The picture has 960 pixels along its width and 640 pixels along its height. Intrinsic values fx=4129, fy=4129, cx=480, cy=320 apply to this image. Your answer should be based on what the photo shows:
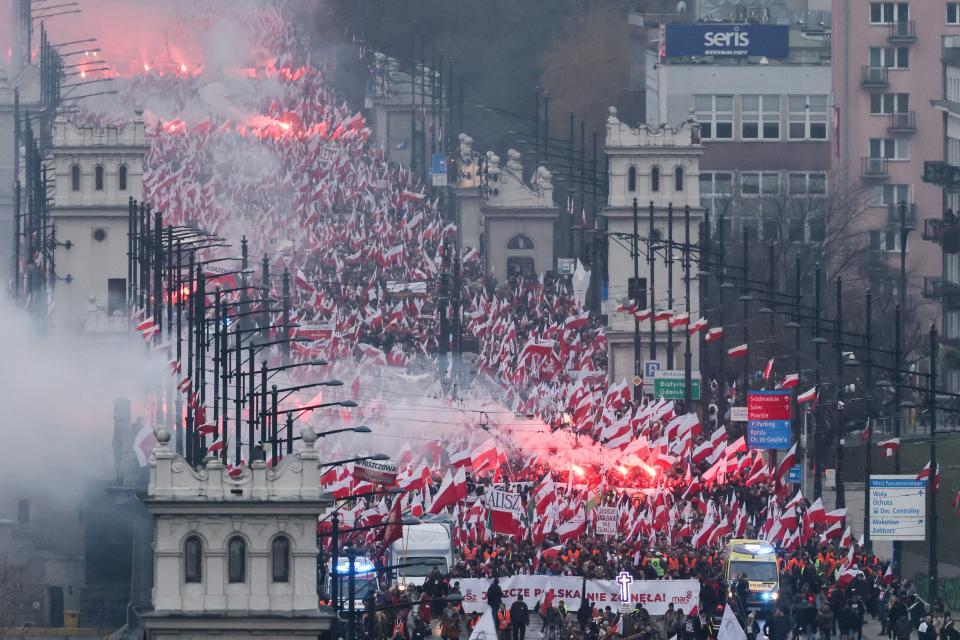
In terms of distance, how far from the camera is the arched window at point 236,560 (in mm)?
86812

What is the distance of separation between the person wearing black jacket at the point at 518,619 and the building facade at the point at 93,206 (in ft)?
183

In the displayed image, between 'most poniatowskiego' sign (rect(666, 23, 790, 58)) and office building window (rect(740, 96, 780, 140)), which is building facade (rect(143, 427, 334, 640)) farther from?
office building window (rect(740, 96, 780, 140))

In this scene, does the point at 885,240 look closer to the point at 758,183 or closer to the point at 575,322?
the point at 758,183

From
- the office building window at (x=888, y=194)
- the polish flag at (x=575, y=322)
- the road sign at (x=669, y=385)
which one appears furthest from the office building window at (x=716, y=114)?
the road sign at (x=669, y=385)

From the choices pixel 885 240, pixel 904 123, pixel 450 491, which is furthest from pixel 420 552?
pixel 904 123

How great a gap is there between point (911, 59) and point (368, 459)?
91.5 m

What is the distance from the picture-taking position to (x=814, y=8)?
197500 mm

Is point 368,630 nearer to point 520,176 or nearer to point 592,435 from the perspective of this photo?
point 592,435

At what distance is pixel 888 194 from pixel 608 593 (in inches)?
3262

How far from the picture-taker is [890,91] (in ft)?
579

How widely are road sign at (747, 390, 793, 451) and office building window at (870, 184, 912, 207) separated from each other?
6776cm

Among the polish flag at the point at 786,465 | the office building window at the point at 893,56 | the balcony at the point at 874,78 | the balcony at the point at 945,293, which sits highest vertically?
the office building window at the point at 893,56

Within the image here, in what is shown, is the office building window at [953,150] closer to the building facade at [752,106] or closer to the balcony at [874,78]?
the balcony at [874,78]

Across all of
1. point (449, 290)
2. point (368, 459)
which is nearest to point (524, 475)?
point (368, 459)
